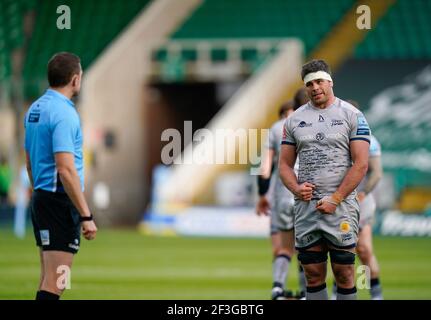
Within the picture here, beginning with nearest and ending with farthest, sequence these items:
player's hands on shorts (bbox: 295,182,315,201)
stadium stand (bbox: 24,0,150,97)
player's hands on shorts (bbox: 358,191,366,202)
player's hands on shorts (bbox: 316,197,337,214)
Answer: player's hands on shorts (bbox: 316,197,337,214)
player's hands on shorts (bbox: 295,182,315,201)
player's hands on shorts (bbox: 358,191,366,202)
stadium stand (bbox: 24,0,150,97)

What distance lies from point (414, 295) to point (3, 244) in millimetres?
11443

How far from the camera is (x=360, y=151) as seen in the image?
8.49 m

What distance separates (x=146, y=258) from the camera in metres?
19.3

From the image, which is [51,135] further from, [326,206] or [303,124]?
[326,206]

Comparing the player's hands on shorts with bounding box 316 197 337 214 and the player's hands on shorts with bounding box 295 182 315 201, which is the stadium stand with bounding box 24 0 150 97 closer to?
the player's hands on shorts with bounding box 295 182 315 201

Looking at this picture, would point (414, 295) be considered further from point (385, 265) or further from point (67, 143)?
point (67, 143)

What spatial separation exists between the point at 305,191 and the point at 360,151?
1.77 feet

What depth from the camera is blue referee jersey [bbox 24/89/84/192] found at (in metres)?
8.04

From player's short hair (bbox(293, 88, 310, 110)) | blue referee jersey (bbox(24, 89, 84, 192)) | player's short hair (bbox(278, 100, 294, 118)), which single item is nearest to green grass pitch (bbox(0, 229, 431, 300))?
player's short hair (bbox(278, 100, 294, 118))

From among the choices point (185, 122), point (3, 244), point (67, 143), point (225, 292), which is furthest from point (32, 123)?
point (185, 122)

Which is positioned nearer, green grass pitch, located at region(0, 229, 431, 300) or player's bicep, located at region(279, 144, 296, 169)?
player's bicep, located at region(279, 144, 296, 169)

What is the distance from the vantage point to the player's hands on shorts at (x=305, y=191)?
855 centimetres

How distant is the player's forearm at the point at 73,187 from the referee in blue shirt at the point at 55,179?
0.02 m

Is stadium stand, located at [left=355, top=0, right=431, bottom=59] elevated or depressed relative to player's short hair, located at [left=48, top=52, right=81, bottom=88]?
elevated
